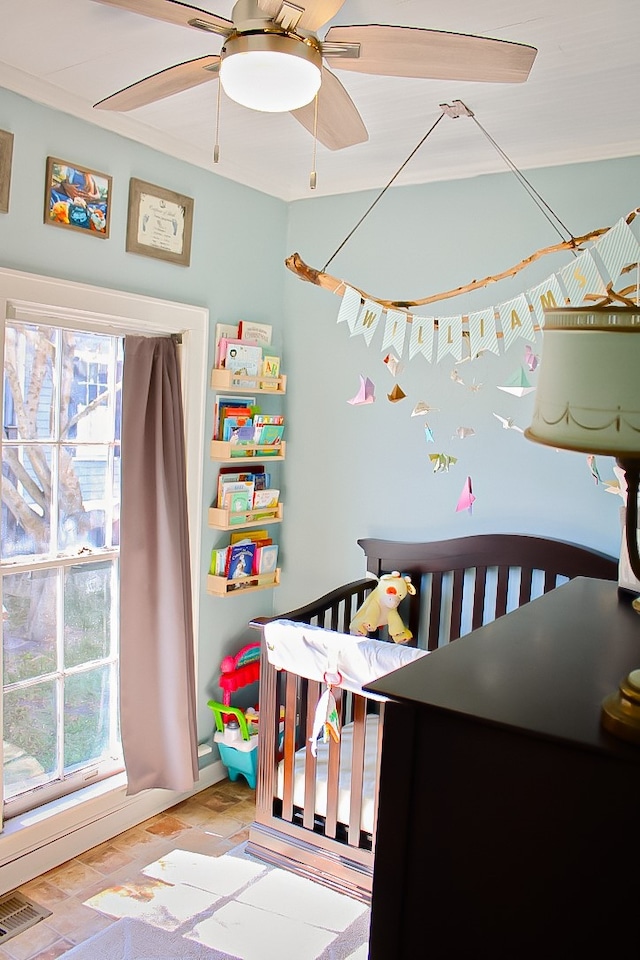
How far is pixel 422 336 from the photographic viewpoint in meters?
2.74

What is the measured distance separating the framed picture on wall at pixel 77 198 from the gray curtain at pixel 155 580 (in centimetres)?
42

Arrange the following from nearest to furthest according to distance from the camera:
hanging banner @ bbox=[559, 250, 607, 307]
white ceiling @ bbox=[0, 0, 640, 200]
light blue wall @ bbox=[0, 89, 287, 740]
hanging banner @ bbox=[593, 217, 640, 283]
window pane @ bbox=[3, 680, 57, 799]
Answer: white ceiling @ bbox=[0, 0, 640, 200]
hanging banner @ bbox=[593, 217, 640, 283]
hanging banner @ bbox=[559, 250, 607, 307]
light blue wall @ bbox=[0, 89, 287, 740]
window pane @ bbox=[3, 680, 57, 799]

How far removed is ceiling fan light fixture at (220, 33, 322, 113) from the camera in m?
1.33

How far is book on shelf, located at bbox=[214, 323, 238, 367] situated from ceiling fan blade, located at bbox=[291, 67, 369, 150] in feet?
3.78

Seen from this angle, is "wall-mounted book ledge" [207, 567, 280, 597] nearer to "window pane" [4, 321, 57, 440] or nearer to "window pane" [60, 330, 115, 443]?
"window pane" [60, 330, 115, 443]

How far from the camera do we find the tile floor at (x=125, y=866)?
2.22 metres

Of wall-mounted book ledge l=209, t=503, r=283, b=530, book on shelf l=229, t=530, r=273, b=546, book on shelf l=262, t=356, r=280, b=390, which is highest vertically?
book on shelf l=262, t=356, r=280, b=390

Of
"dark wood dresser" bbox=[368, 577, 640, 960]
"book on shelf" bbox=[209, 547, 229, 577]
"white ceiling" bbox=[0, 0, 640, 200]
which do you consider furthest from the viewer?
"book on shelf" bbox=[209, 547, 229, 577]

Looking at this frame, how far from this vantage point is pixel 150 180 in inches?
106

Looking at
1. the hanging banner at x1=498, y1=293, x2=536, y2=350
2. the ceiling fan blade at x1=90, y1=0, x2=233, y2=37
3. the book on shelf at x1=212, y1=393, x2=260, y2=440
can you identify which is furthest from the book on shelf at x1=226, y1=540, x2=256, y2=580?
the ceiling fan blade at x1=90, y1=0, x2=233, y2=37

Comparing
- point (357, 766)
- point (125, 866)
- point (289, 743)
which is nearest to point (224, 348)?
point (289, 743)

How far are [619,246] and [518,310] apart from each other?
37 cm

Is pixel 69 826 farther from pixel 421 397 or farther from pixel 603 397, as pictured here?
pixel 603 397

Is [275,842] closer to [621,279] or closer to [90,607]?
[90,607]
